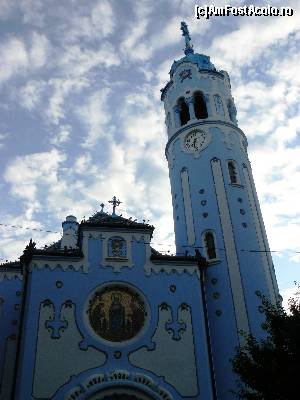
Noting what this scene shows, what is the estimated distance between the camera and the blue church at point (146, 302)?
65.8 ft

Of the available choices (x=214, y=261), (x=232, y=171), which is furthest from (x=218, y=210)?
(x=232, y=171)

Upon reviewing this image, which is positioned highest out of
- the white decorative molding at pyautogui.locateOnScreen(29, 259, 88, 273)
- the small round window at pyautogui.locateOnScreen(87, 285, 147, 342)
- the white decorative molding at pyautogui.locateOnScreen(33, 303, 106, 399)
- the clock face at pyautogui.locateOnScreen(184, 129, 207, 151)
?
the clock face at pyautogui.locateOnScreen(184, 129, 207, 151)

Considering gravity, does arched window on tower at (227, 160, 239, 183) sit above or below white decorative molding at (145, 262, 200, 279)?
above

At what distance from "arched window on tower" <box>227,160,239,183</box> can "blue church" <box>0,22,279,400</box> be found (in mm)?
75

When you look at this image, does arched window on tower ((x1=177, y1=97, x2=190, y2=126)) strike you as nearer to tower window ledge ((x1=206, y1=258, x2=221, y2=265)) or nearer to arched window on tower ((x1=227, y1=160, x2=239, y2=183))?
arched window on tower ((x1=227, y1=160, x2=239, y2=183))

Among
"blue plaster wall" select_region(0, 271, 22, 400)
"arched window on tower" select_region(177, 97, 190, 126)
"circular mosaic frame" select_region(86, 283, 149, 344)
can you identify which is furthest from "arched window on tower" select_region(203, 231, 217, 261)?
"blue plaster wall" select_region(0, 271, 22, 400)

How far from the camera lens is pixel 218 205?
1075 inches

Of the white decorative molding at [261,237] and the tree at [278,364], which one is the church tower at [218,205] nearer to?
the white decorative molding at [261,237]

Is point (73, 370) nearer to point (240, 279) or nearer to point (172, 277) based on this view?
point (172, 277)

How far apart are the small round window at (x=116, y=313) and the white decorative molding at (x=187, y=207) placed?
6.09m

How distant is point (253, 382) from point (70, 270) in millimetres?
10475

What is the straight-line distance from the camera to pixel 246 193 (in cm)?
2842

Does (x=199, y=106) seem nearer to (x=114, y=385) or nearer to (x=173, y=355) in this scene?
(x=173, y=355)

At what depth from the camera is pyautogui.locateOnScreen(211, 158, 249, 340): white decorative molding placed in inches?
921
